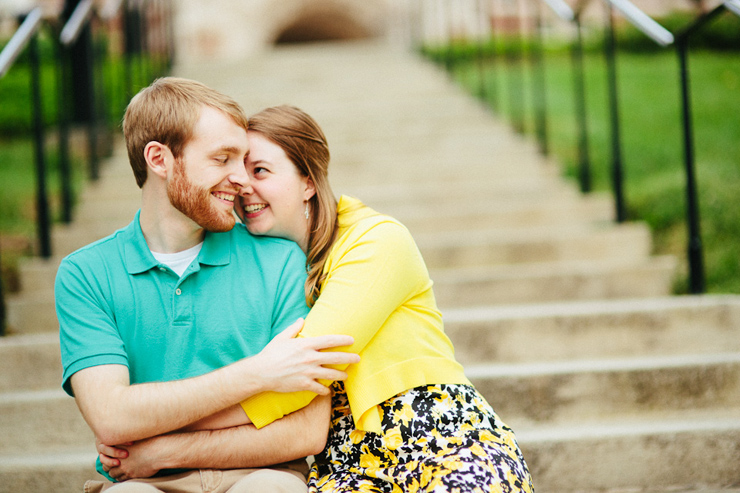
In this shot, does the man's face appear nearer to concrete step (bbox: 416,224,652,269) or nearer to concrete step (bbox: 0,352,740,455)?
concrete step (bbox: 0,352,740,455)

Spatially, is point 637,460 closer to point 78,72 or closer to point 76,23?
point 76,23

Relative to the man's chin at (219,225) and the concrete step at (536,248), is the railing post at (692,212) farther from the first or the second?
the man's chin at (219,225)

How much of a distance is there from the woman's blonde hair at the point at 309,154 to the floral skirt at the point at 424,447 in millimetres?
371

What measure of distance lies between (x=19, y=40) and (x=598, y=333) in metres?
3.11

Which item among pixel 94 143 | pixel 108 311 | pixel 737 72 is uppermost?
pixel 737 72

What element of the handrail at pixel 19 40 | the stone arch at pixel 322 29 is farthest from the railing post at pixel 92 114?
the stone arch at pixel 322 29

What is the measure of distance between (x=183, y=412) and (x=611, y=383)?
1.54 m

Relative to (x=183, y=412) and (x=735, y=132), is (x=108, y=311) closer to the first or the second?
(x=183, y=412)

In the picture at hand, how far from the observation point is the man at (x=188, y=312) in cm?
143

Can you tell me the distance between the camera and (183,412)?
142 cm

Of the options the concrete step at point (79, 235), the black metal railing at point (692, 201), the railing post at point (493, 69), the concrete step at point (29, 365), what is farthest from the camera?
the railing post at point (493, 69)

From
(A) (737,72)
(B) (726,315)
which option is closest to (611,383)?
(B) (726,315)

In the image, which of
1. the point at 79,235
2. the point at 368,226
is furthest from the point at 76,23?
the point at 368,226

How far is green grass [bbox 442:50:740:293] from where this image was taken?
349 centimetres
